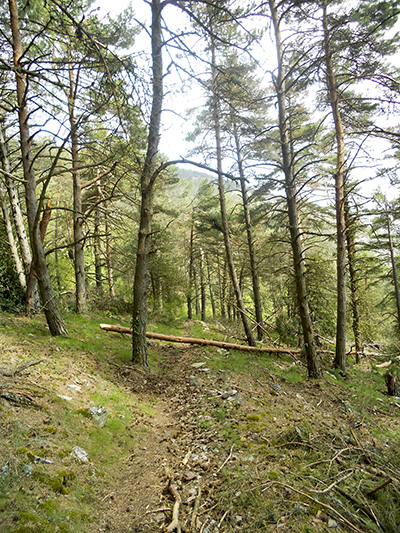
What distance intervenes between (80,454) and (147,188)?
547cm

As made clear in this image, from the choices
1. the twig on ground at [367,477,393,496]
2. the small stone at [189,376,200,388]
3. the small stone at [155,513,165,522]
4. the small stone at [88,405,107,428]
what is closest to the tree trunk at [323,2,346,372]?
the small stone at [189,376,200,388]

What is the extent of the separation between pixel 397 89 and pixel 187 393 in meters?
10.2

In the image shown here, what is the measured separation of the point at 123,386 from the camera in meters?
5.93

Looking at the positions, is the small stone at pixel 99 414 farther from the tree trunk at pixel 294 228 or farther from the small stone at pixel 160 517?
the tree trunk at pixel 294 228

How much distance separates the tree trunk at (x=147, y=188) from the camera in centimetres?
658

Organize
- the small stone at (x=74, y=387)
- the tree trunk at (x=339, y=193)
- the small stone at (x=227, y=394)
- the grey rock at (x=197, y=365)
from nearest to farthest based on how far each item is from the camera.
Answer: the small stone at (x=74, y=387) → the small stone at (x=227, y=394) → the grey rock at (x=197, y=365) → the tree trunk at (x=339, y=193)

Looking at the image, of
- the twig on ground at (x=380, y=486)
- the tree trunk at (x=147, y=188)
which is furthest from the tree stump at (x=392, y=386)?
the twig on ground at (x=380, y=486)

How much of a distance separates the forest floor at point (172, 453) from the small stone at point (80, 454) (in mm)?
20

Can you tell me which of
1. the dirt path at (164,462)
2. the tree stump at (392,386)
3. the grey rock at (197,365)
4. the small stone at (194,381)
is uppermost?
the grey rock at (197,365)

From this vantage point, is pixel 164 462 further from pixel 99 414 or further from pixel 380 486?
pixel 380 486

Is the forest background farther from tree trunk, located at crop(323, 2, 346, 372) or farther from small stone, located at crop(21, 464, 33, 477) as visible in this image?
small stone, located at crop(21, 464, 33, 477)

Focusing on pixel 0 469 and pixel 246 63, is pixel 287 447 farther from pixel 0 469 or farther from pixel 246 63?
pixel 246 63

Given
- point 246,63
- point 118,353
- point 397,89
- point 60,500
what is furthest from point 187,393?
point 246,63

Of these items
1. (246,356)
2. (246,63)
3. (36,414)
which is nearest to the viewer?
(36,414)
